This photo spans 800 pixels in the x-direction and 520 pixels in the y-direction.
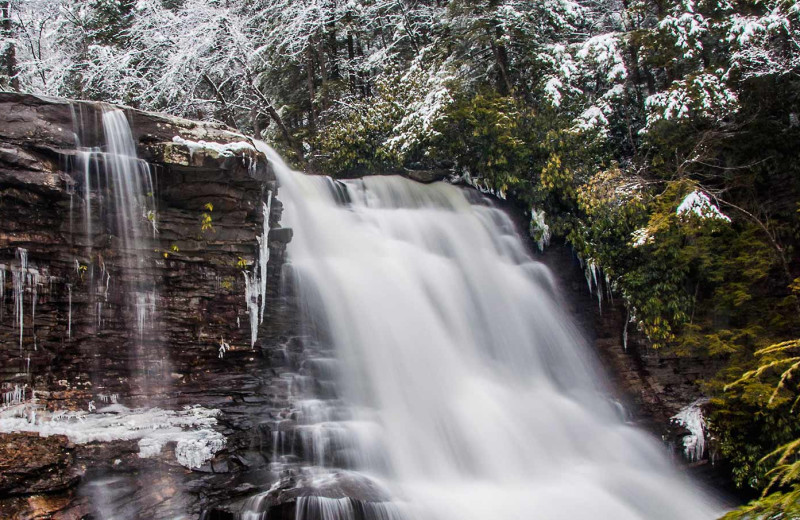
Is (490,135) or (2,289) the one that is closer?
(2,289)

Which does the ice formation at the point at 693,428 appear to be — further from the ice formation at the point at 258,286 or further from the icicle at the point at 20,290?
the icicle at the point at 20,290

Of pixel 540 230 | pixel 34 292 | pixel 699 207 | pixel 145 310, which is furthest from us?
pixel 540 230

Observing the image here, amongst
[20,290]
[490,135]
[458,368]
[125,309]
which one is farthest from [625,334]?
[20,290]

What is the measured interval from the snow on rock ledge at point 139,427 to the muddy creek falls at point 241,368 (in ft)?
0.07

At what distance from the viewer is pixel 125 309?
768 centimetres

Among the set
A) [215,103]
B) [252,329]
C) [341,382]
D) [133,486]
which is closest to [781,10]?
[341,382]

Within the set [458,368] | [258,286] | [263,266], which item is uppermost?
[263,266]

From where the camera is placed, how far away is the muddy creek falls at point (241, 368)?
6.66 metres

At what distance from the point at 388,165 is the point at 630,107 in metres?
5.99

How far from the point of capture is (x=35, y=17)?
52.5ft

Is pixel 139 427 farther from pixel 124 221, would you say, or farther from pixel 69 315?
pixel 124 221

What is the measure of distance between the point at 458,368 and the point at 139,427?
501cm

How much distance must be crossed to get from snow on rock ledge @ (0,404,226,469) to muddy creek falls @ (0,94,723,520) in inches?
0.9

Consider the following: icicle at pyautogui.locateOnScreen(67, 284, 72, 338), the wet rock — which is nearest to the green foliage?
icicle at pyautogui.locateOnScreen(67, 284, 72, 338)
